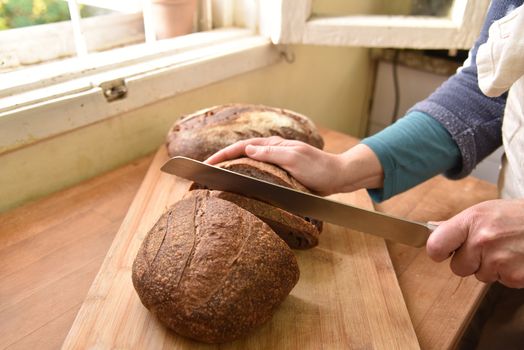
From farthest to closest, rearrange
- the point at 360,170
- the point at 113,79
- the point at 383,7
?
the point at 383,7
the point at 113,79
the point at 360,170

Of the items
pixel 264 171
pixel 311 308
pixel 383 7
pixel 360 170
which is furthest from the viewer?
pixel 383 7

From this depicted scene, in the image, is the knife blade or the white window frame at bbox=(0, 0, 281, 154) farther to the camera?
the white window frame at bbox=(0, 0, 281, 154)

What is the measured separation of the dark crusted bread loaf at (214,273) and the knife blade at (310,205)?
0.29 feet

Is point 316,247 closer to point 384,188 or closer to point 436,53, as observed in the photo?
point 384,188

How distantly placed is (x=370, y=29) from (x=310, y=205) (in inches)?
30.1

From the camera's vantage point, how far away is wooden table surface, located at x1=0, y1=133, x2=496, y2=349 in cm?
72

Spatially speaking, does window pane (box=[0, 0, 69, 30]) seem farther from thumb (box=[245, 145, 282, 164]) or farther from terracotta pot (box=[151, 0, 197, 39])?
thumb (box=[245, 145, 282, 164])

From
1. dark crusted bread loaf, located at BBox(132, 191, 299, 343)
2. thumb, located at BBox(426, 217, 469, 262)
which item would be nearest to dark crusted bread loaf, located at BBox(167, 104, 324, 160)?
dark crusted bread loaf, located at BBox(132, 191, 299, 343)

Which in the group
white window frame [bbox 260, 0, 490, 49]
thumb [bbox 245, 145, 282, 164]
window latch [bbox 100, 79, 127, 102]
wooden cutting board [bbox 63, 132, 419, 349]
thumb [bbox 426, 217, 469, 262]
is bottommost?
wooden cutting board [bbox 63, 132, 419, 349]

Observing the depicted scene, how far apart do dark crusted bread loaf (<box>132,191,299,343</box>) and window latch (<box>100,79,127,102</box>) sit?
48 cm

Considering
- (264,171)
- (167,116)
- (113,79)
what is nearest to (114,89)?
(113,79)

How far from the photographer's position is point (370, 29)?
1.31 meters

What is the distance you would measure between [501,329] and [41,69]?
119cm

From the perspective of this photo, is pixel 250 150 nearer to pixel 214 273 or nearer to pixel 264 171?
pixel 264 171
